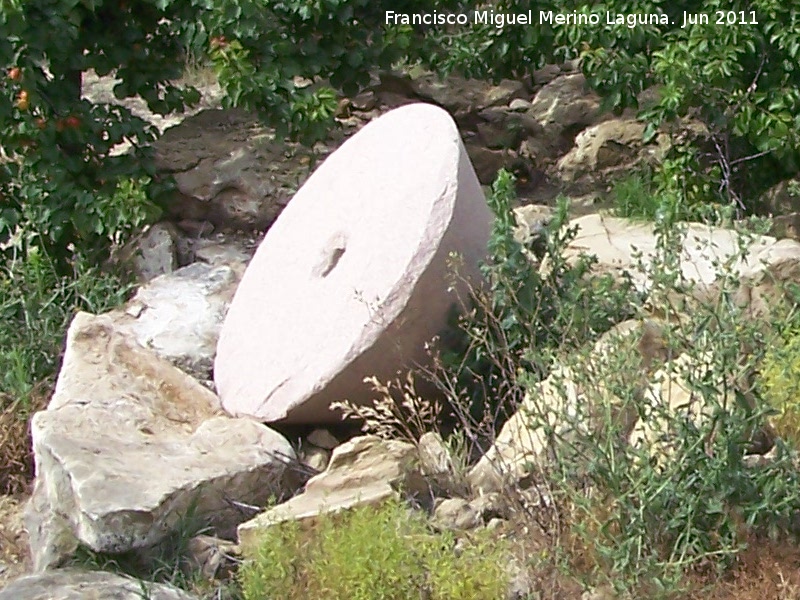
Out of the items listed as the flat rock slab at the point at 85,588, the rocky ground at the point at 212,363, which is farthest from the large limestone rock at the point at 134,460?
the flat rock slab at the point at 85,588

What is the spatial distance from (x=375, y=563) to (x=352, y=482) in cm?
71

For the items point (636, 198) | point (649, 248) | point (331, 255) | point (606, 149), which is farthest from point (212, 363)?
point (606, 149)

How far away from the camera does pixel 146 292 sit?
5340 mm

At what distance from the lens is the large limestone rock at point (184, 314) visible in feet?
16.5

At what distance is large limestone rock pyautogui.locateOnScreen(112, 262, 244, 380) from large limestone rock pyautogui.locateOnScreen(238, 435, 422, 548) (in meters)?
1.11


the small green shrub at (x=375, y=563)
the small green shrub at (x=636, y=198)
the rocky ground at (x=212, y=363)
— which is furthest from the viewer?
the small green shrub at (x=636, y=198)

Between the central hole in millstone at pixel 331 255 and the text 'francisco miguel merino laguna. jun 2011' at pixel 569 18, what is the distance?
1867mm

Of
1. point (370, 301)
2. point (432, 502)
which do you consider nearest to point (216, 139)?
point (370, 301)

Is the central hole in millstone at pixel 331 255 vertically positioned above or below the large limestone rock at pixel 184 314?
above

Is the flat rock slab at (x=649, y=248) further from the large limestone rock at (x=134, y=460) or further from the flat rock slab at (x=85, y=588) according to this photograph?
the flat rock slab at (x=85, y=588)

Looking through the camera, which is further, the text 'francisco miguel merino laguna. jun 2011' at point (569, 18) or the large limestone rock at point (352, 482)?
the text 'francisco miguel merino laguna. jun 2011' at point (569, 18)

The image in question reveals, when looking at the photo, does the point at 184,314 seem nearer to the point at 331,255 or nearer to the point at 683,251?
the point at 331,255

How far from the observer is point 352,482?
12.9 ft

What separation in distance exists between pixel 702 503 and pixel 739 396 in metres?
0.29
